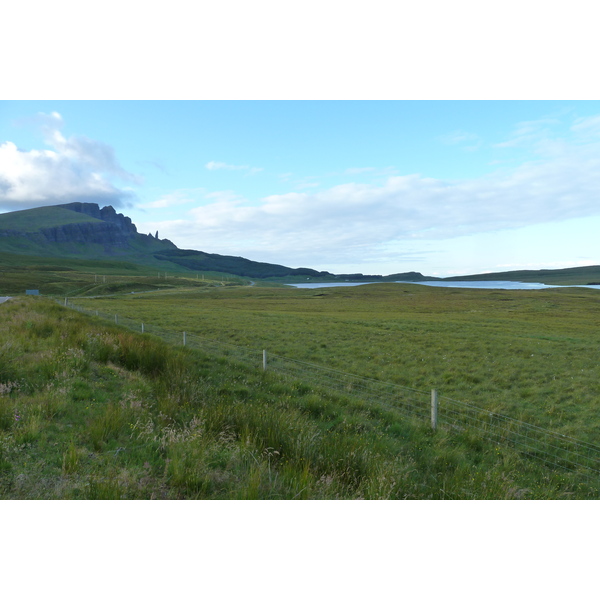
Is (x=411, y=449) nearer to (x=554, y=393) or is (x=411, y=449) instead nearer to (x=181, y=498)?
(x=181, y=498)

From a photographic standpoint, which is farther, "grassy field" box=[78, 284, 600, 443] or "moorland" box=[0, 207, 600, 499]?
"grassy field" box=[78, 284, 600, 443]

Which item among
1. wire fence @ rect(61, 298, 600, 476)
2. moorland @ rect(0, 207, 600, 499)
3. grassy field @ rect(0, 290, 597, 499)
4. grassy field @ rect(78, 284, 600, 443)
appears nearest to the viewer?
grassy field @ rect(0, 290, 597, 499)

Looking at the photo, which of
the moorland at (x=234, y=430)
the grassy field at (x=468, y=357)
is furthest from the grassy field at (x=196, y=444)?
the grassy field at (x=468, y=357)

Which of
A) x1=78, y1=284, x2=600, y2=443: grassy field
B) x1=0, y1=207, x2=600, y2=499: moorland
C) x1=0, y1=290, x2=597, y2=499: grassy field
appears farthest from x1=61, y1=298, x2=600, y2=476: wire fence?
x1=78, y1=284, x2=600, y2=443: grassy field

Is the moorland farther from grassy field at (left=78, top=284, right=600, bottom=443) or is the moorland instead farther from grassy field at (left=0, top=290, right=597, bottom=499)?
grassy field at (left=78, top=284, right=600, bottom=443)

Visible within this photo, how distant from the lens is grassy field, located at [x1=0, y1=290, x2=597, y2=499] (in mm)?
4680

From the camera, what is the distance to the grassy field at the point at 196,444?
468cm

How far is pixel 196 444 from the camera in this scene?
18.5 feet

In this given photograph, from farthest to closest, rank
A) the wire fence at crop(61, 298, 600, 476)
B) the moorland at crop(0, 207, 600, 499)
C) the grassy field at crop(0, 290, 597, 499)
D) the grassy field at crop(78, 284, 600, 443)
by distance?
1. the grassy field at crop(78, 284, 600, 443)
2. the wire fence at crop(61, 298, 600, 476)
3. the moorland at crop(0, 207, 600, 499)
4. the grassy field at crop(0, 290, 597, 499)

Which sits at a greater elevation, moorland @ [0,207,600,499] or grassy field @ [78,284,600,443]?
moorland @ [0,207,600,499]

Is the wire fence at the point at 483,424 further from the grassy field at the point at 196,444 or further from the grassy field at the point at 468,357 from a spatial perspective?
the grassy field at the point at 468,357

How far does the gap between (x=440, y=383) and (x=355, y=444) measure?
1110cm

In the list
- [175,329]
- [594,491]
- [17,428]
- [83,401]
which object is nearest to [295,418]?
[83,401]

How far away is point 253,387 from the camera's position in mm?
11953
